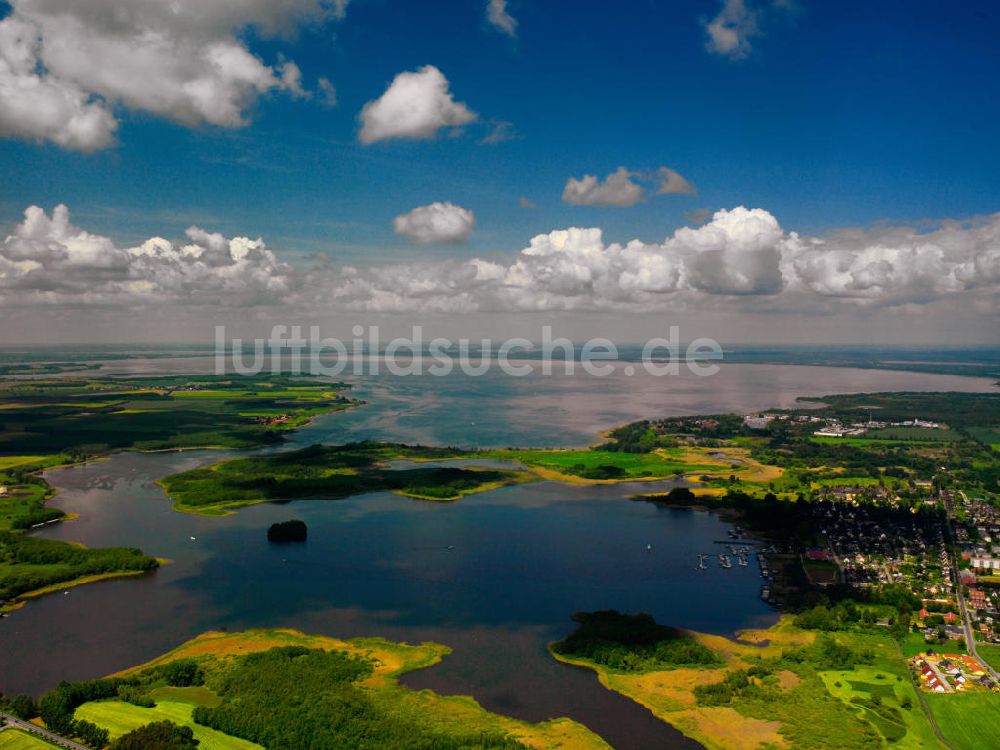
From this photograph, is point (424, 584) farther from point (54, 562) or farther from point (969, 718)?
point (969, 718)

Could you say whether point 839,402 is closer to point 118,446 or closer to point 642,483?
point 642,483

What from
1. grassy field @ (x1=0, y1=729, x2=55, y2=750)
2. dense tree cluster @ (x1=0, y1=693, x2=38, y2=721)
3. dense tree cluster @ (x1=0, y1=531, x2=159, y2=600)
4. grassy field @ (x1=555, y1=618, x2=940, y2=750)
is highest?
dense tree cluster @ (x1=0, y1=531, x2=159, y2=600)

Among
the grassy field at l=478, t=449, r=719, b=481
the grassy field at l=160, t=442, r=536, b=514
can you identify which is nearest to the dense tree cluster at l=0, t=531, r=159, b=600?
the grassy field at l=160, t=442, r=536, b=514

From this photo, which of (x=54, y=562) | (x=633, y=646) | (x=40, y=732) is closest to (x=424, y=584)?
(x=633, y=646)

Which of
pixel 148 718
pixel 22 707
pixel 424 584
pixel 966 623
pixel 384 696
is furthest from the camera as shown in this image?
pixel 424 584

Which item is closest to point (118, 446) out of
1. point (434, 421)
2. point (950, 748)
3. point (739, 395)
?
point (434, 421)

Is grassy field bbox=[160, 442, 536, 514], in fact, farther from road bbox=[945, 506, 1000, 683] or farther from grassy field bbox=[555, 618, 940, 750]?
road bbox=[945, 506, 1000, 683]

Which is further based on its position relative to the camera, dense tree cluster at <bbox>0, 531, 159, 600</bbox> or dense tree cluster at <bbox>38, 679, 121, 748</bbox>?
dense tree cluster at <bbox>0, 531, 159, 600</bbox>
